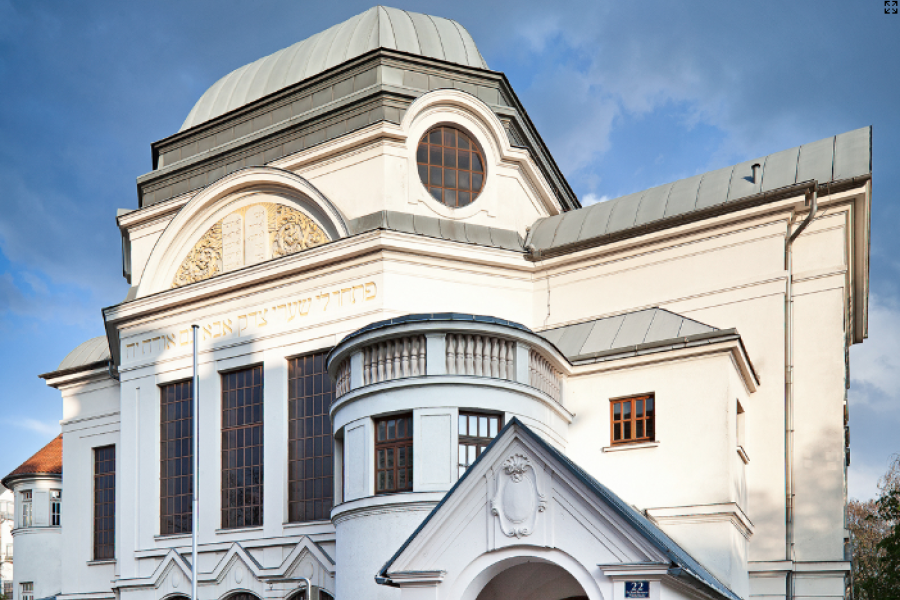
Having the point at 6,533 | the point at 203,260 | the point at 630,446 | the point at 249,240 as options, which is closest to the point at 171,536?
the point at 203,260

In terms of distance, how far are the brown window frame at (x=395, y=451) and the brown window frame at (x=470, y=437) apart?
855 millimetres

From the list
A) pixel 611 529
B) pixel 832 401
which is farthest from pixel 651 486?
pixel 611 529

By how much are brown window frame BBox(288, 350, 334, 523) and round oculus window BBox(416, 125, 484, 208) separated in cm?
513

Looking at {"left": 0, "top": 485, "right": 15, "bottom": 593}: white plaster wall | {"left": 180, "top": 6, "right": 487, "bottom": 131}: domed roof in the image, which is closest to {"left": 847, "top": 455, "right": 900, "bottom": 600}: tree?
{"left": 180, "top": 6, "right": 487, "bottom": 131}: domed roof

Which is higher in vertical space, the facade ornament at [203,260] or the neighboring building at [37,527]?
the facade ornament at [203,260]

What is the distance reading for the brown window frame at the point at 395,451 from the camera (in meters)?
17.1

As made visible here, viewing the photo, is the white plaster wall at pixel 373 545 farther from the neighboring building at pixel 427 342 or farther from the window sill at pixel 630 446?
the window sill at pixel 630 446

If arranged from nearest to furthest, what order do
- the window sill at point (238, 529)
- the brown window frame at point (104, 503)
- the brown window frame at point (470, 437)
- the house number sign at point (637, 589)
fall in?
1. the house number sign at point (637, 589)
2. the brown window frame at point (470, 437)
3. the window sill at point (238, 529)
4. the brown window frame at point (104, 503)

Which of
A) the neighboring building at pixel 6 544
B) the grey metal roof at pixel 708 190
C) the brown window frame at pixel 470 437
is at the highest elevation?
the grey metal roof at pixel 708 190

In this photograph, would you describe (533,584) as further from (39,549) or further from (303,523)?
(39,549)

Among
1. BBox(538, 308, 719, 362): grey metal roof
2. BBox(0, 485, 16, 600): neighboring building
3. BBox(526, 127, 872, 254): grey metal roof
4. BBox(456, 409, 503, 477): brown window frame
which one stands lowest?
BBox(0, 485, 16, 600): neighboring building

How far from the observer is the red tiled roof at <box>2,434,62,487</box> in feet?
130

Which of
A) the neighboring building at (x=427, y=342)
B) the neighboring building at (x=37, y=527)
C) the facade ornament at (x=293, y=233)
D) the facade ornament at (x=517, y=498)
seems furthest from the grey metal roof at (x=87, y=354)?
the facade ornament at (x=517, y=498)

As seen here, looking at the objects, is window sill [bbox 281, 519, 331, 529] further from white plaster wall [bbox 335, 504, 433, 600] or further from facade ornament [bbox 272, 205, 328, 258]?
facade ornament [bbox 272, 205, 328, 258]
